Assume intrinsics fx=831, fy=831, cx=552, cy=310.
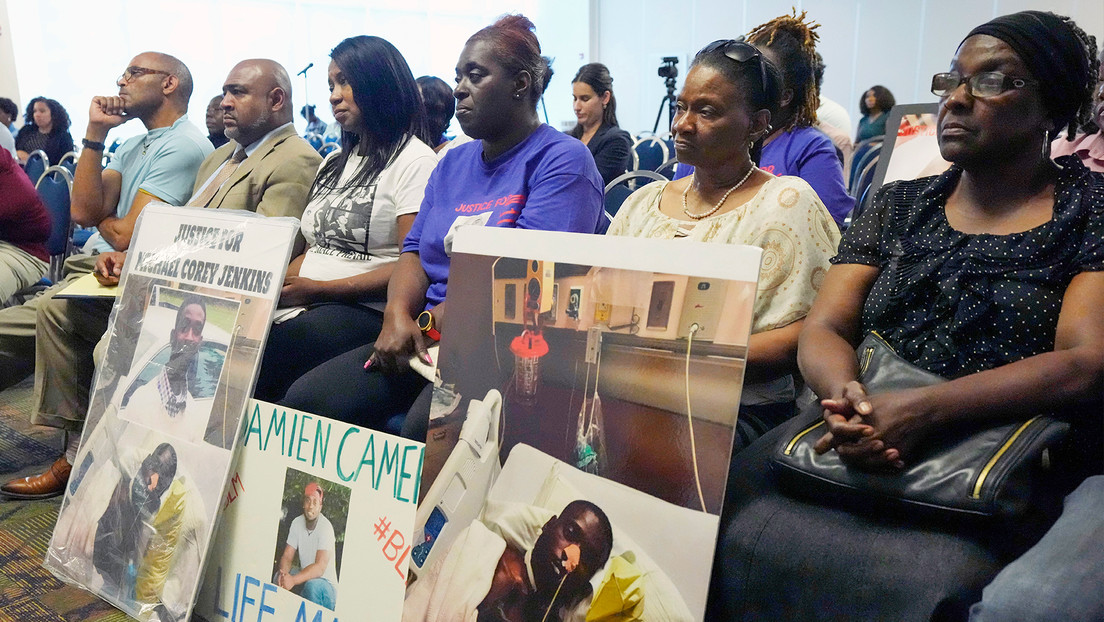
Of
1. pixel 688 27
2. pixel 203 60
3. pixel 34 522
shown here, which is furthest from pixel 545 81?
pixel 688 27

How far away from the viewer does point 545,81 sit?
203cm

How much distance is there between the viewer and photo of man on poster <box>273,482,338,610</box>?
4.89ft

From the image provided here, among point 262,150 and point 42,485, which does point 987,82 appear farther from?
point 42,485

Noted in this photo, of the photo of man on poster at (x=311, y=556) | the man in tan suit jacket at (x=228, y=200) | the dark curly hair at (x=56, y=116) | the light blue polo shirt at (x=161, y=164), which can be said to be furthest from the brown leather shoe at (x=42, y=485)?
the dark curly hair at (x=56, y=116)

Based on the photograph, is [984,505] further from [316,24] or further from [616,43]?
[616,43]

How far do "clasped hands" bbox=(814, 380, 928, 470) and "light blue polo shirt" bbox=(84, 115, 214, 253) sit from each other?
2.44m

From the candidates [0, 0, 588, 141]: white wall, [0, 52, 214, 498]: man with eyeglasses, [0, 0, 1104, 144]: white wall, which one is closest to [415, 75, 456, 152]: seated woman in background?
[0, 52, 214, 498]: man with eyeglasses

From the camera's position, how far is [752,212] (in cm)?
146

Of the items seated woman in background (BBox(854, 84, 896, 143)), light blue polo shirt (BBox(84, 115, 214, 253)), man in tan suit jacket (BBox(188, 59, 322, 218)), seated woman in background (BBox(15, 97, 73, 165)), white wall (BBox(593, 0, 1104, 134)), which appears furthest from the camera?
white wall (BBox(593, 0, 1104, 134))

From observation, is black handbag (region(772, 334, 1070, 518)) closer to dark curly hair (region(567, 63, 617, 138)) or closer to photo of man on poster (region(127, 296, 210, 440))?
photo of man on poster (region(127, 296, 210, 440))

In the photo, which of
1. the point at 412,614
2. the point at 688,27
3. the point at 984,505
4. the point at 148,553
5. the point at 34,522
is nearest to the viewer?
the point at 984,505

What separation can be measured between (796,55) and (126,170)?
2.27 m

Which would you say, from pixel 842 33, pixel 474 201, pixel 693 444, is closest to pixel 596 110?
pixel 474 201

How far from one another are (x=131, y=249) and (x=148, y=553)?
0.72m
